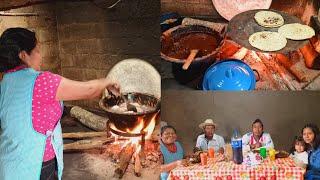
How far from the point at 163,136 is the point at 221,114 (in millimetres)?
549

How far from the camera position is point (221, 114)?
10.6ft

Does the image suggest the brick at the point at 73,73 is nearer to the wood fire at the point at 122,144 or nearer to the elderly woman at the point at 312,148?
the wood fire at the point at 122,144

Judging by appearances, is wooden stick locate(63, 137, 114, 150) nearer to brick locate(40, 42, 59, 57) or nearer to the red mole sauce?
A: brick locate(40, 42, 59, 57)

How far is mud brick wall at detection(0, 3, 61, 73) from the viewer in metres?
→ 3.84

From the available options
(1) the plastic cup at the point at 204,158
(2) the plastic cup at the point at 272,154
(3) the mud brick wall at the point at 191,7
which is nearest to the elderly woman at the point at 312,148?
(2) the plastic cup at the point at 272,154

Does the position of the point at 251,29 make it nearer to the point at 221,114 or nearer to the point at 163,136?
the point at 221,114

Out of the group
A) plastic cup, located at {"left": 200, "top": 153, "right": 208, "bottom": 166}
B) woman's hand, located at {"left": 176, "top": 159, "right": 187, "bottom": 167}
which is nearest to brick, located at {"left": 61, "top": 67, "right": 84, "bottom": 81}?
woman's hand, located at {"left": 176, "top": 159, "right": 187, "bottom": 167}

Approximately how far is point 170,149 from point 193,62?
79 cm

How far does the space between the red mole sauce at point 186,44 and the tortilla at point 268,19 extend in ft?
1.36

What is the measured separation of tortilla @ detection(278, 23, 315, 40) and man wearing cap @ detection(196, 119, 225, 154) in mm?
951

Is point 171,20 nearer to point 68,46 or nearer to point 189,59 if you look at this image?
point 189,59

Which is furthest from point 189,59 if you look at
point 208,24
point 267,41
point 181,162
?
point 181,162

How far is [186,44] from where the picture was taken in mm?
3363

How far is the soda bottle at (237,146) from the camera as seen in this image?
3.20 metres
